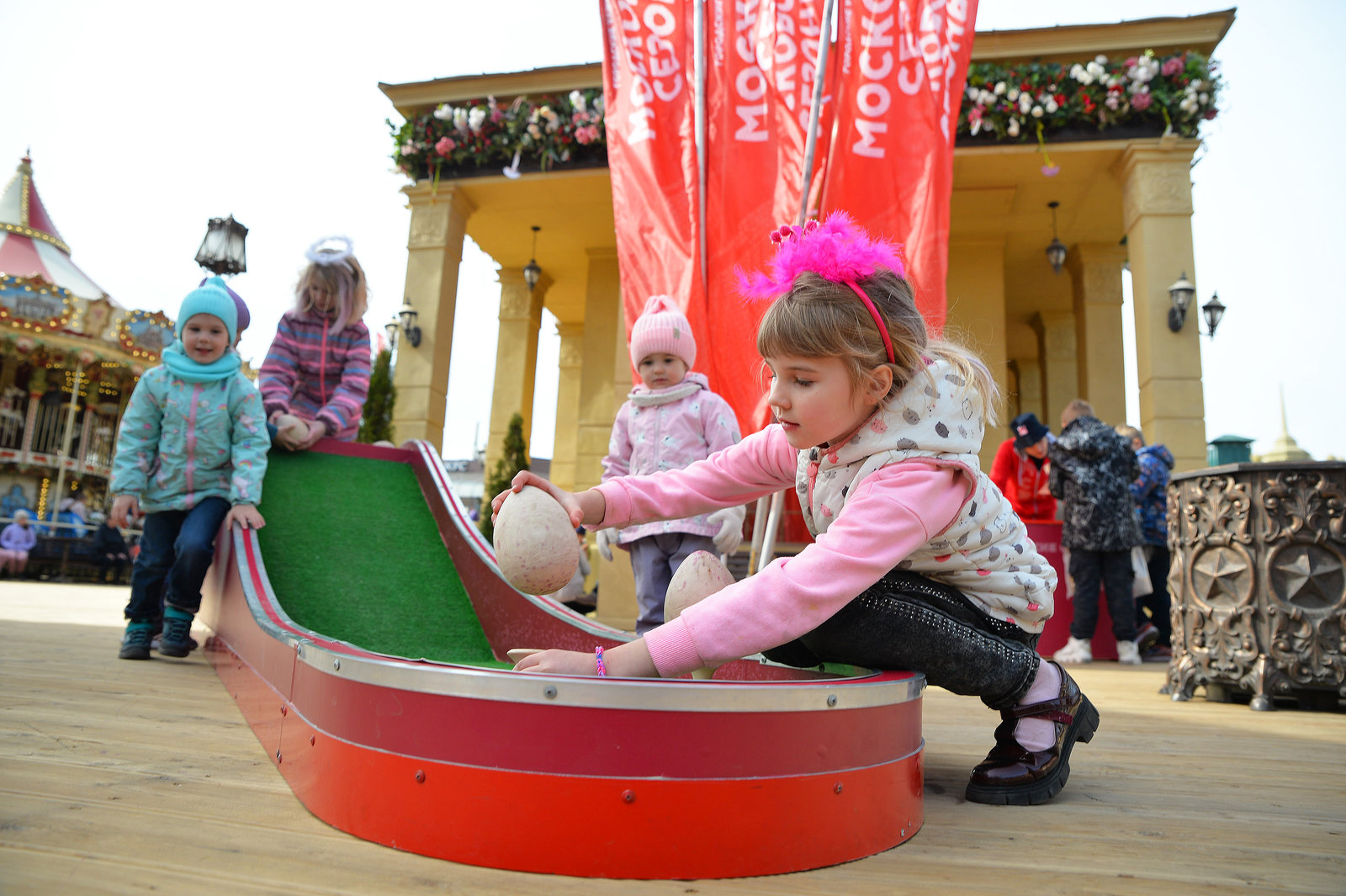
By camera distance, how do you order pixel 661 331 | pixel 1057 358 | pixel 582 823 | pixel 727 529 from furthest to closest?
pixel 1057 358 → pixel 661 331 → pixel 727 529 → pixel 582 823

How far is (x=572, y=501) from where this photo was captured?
1.68 m

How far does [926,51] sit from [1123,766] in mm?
4173

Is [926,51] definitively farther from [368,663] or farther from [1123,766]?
[368,663]

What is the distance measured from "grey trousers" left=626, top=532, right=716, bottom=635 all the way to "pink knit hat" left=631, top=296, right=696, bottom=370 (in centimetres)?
80

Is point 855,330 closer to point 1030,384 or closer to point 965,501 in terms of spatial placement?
point 965,501

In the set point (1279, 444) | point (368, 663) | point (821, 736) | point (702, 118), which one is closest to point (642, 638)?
point (821, 736)

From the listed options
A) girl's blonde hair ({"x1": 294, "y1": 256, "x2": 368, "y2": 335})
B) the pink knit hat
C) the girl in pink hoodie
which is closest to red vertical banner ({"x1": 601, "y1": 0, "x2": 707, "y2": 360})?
the pink knit hat

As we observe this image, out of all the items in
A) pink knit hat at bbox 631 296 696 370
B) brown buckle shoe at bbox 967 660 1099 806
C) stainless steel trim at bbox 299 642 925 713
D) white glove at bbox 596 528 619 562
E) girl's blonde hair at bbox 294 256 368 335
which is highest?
girl's blonde hair at bbox 294 256 368 335

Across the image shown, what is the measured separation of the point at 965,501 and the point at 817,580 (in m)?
0.39

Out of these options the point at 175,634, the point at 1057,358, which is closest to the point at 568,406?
the point at 1057,358

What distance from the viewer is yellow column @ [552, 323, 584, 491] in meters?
12.1

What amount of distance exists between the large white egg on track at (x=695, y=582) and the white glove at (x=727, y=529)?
4.87 feet

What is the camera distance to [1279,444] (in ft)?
140

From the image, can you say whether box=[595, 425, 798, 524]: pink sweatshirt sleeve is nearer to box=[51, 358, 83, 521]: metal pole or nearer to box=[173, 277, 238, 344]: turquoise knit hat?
box=[173, 277, 238, 344]: turquoise knit hat
